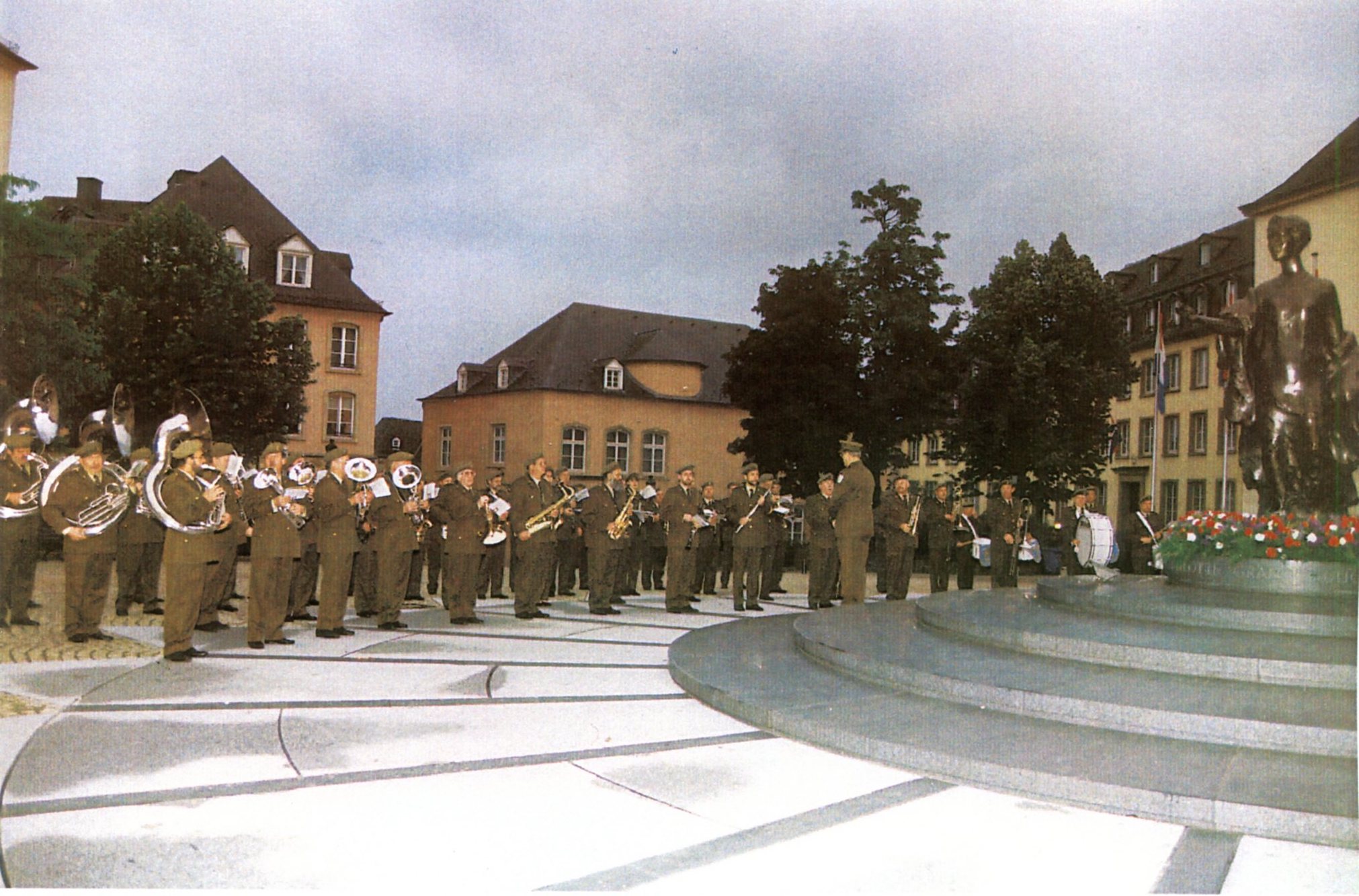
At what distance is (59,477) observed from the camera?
10.2 metres

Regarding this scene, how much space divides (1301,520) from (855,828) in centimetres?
673

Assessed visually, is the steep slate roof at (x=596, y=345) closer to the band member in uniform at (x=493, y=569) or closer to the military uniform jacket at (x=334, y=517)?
the band member in uniform at (x=493, y=569)

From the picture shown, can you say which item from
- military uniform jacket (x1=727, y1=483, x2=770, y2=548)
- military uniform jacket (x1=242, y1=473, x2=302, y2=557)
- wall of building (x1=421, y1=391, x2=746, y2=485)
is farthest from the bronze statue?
wall of building (x1=421, y1=391, x2=746, y2=485)

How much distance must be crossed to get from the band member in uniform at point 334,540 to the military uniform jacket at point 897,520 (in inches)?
324

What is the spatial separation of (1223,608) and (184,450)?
8817mm

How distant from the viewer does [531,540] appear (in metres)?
12.6

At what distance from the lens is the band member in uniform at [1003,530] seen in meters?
17.0

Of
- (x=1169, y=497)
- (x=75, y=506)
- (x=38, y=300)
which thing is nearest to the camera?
(x=75, y=506)

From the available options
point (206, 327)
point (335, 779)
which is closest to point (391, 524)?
point (335, 779)

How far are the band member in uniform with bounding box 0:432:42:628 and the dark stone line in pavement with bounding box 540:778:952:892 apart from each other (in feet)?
28.4

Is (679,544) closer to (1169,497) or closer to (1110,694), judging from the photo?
(1110,694)

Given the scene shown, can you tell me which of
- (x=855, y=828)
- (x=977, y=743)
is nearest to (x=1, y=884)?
(x=855, y=828)

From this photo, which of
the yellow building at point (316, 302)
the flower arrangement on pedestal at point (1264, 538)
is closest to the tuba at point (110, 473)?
the yellow building at point (316, 302)

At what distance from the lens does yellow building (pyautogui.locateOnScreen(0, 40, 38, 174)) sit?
23.0 ft
